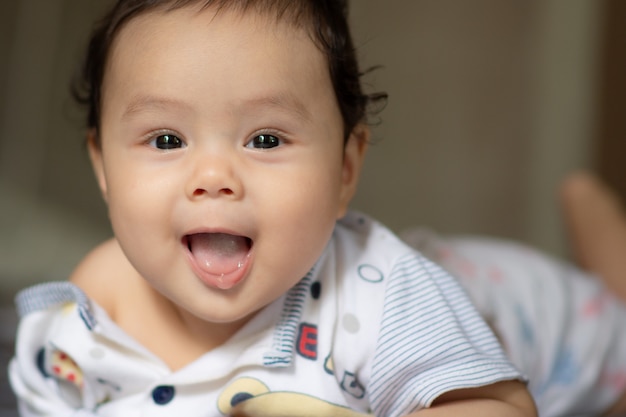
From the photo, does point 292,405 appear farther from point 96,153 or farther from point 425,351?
point 96,153

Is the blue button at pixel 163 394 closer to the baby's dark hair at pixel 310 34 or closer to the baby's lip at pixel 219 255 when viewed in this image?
the baby's lip at pixel 219 255

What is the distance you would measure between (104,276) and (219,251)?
283 millimetres

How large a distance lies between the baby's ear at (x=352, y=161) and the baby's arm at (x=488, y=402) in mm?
224

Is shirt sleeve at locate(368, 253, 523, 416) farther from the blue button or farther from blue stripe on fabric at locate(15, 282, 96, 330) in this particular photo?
blue stripe on fabric at locate(15, 282, 96, 330)

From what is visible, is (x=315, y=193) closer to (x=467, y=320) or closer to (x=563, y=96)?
(x=467, y=320)

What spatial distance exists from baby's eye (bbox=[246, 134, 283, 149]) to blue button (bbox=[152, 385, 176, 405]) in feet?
0.91

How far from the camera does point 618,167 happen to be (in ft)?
7.53

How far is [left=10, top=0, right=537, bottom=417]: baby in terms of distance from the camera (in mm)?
793

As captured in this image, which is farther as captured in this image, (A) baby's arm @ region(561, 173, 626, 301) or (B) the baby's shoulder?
(A) baby's arm @ region(561, 173, 626, 301)

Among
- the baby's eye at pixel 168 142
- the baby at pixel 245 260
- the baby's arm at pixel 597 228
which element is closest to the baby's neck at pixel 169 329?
the baby at pixel 245 260

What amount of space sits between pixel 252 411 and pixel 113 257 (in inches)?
11.6

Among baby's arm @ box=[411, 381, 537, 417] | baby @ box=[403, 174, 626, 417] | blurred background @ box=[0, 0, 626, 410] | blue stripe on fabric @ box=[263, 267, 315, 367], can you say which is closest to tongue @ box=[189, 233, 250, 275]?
blue stripe on fabric @ box=[263, 267, 315, 367]

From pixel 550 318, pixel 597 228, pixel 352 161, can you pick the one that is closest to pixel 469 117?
pixel 597 228

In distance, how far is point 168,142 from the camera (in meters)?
0.82
